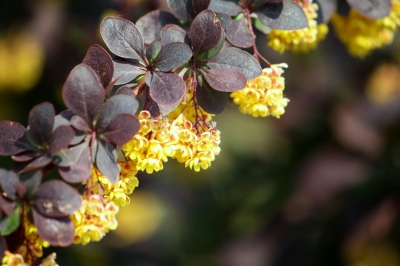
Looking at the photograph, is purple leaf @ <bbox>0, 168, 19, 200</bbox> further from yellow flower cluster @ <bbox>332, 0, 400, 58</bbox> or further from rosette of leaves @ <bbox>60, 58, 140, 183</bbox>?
yellow flower cluster @ <bbox>332, 0, 400, 58</bbox>

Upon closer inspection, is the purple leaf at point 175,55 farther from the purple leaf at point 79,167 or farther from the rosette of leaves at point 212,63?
the purple leaf at point 79,167

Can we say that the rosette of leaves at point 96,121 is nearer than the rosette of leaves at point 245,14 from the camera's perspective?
Yes

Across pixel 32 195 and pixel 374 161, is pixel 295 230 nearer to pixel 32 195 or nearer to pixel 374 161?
pixel 374 161

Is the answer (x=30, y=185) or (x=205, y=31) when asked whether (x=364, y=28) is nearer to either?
(x=205, y=31)

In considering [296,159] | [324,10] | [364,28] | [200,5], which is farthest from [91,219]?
[296,159]

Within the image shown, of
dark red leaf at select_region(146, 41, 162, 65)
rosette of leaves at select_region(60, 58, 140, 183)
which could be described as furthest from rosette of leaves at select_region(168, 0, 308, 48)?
rosette of leaves at select_region(60, 58, 140, 183)

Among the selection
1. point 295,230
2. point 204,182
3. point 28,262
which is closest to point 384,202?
point 295,230

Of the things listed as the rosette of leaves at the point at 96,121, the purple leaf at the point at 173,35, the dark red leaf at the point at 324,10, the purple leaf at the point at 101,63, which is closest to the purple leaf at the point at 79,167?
the rosette of leaves at the point at 96,121
